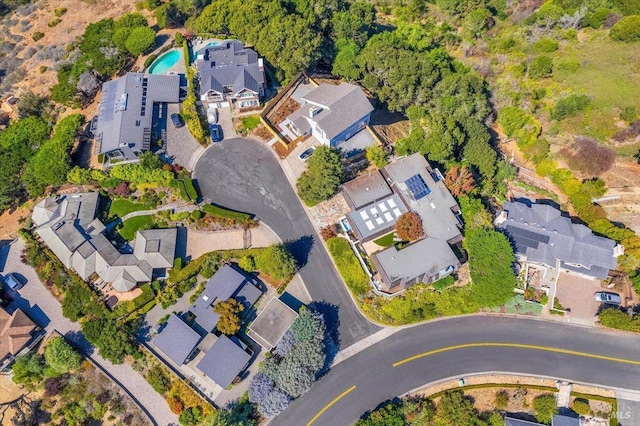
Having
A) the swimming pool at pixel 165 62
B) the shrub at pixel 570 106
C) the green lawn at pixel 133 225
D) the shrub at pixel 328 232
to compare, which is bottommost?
the shrub at pixel 328 232

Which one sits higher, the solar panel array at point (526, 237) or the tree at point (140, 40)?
the tree at point (140, 40)

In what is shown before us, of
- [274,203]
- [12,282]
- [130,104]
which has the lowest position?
[274,203]

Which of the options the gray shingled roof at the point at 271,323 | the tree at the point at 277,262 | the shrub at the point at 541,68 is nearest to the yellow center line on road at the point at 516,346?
the gray shingled roof at the point at 271,323

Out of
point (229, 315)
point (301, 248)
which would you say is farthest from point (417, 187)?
point (229, 315)

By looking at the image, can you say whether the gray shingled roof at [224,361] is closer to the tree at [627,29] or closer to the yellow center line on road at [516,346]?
the yellow center line on road at [516,346]

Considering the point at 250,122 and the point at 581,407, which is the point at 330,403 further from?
the point at 250,122

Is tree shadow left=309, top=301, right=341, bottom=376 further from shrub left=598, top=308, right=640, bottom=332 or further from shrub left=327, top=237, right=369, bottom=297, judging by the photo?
shrub left=598, top=308, right=640, bottom=332
